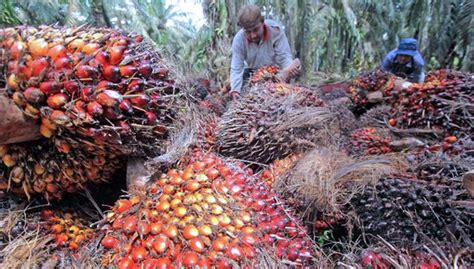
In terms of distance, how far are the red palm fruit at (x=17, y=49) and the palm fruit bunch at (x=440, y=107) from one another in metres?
2.01

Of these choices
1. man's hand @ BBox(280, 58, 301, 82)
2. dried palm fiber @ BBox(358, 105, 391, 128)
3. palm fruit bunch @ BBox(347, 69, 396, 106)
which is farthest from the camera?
palm fruit bunch @ BBox(347, 69, 396, 106)

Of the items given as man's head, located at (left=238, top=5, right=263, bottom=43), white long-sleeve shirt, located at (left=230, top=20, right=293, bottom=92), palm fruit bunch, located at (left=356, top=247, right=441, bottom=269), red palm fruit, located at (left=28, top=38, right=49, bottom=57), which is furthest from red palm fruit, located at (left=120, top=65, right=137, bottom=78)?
white long-sleeve shirt, located at (left=230, top=20, right=293, bottom=92)

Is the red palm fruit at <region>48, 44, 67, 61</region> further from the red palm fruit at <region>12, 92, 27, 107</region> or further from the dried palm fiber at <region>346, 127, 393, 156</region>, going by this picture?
the dried palm fiber at <region>346, 127, 393, 156</region>

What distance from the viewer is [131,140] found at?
1.06 meters

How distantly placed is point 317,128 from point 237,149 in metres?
0.43

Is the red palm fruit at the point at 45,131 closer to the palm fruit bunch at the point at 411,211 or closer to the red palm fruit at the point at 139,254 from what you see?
the red palm fruit at the point at 139,254

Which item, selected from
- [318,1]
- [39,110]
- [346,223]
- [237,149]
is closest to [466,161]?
[346,223]

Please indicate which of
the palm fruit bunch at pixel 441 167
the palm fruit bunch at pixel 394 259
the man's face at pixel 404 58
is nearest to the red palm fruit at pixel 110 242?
the palm fruit bunch at pixel 394 259

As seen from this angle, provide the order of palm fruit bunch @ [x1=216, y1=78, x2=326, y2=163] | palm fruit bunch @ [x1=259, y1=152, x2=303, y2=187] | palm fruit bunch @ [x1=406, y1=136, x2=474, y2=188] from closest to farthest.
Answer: palm fruit bunch @ [x1=406, y1=136, x2=474, y2=188], palm fruit bunch @ [x1=259, y1=152, x2=303, y2=187], palm fruit bunch @ [x1=216, y1=78, x2=326, y2=163]

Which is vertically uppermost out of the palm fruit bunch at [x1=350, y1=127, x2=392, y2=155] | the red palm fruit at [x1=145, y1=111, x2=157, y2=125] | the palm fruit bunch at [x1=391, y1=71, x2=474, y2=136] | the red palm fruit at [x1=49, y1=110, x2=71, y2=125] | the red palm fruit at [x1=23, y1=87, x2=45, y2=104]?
the red palm fruit at [x1=23, y1=87, x2=45, y2=104]

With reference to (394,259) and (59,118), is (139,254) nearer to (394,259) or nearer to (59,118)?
(59,118)

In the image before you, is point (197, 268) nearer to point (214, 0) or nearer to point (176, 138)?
point (176, 138)

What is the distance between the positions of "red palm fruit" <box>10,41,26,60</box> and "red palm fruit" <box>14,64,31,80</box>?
0.04m

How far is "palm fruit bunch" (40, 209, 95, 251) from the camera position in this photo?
113 cm
